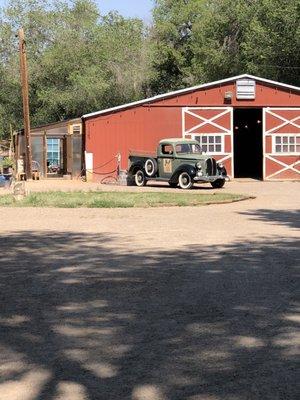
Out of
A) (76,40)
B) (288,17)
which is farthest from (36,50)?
(288,17)

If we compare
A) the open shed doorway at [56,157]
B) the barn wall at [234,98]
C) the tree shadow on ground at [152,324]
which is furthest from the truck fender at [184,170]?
the tree shadow on ground at [152,324]

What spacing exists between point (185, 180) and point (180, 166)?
607 millimetres

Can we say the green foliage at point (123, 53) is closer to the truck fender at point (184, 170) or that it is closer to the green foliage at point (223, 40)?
the green foliage at point (223, 40)

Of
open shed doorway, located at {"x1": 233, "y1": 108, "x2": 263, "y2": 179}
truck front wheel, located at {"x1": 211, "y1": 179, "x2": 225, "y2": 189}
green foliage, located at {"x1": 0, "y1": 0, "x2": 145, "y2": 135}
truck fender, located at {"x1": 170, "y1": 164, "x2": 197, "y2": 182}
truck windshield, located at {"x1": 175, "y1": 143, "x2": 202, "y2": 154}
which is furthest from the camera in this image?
green foliage, located at {"x1": 0, "y1": 0, "x2": 145, "y2": 135}

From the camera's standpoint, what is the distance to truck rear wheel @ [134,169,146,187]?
1102 inches

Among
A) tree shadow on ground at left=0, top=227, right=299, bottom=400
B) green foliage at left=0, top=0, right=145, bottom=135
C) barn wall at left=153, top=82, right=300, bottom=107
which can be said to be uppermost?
green foliage at left=0, top=0, right=145, bottom=135

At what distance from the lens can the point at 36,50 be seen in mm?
58594

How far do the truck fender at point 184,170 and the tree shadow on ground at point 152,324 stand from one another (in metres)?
16.1

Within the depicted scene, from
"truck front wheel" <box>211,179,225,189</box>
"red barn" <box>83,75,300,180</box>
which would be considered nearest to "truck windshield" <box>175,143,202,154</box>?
"truck front wheel" <box>211,179,225,189</box>

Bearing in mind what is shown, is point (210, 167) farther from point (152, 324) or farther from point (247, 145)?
point (152, 324)

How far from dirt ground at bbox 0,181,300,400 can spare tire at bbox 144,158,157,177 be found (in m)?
15.3

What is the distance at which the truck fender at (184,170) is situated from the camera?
25.6m

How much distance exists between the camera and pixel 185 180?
26172mm

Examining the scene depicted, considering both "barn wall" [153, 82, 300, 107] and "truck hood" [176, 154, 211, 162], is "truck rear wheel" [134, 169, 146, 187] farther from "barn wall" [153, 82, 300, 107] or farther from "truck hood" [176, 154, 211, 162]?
"barn wall" [153, 82, 300, 107]
